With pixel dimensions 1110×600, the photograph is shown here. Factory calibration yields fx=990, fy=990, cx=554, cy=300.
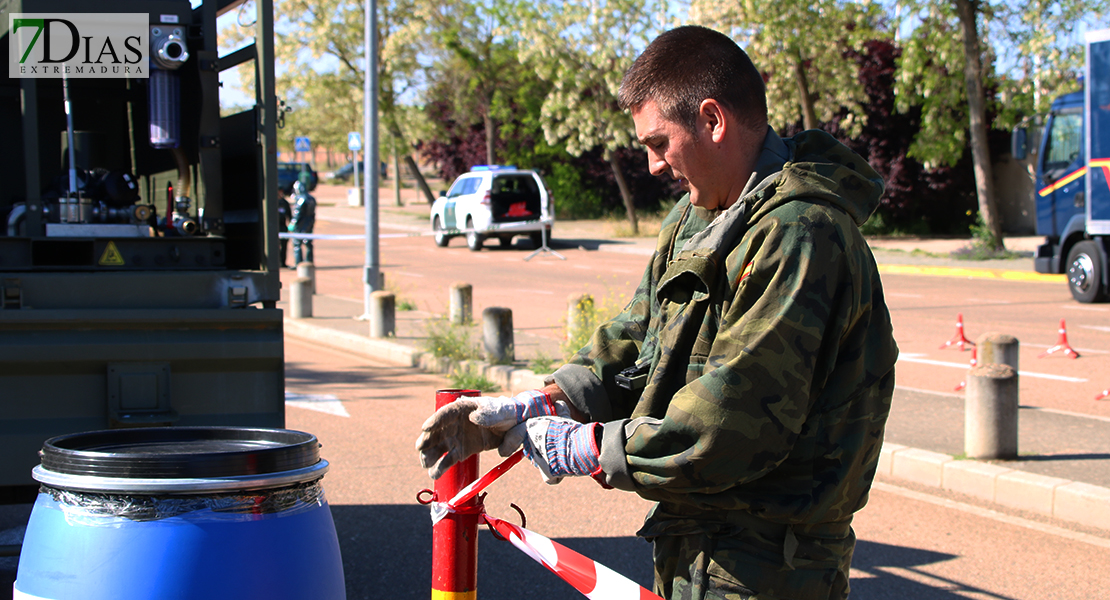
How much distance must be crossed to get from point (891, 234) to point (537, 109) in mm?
14853

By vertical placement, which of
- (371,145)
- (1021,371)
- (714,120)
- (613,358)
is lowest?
(1021,371)

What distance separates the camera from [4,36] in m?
4.68

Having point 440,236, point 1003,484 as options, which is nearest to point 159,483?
point 1003,484

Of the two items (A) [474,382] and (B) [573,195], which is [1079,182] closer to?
(A) [474,382]

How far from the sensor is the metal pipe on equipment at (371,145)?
1234 centimetres

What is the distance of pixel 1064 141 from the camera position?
15.7m

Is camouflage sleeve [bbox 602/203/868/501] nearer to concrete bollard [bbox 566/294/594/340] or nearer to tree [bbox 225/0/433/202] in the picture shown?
concrete bollard [bbox 566/294/594/340]

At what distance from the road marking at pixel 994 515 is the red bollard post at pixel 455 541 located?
3.74 meters

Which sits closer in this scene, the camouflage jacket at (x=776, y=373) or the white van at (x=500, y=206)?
the camouflage jacket at (x=776, y=373)

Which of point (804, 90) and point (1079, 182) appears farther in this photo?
point (804, 90)

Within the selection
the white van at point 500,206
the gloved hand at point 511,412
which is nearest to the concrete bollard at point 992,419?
the gloved hand at point 511,412

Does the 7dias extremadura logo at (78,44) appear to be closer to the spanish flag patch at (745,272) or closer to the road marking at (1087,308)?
the spanish flag patch at (745,272)

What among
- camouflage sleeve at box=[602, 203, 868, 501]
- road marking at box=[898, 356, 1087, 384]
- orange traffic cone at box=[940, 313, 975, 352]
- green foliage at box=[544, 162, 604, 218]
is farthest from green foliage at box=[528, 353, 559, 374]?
green foliage at box=[544, 162, 604, 218]

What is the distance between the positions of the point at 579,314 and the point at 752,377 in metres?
7.31
